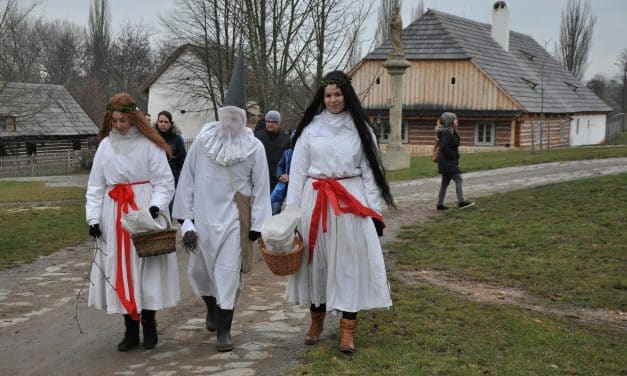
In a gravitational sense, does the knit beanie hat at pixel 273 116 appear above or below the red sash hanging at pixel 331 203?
above

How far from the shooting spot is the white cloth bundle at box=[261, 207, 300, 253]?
4.83 m

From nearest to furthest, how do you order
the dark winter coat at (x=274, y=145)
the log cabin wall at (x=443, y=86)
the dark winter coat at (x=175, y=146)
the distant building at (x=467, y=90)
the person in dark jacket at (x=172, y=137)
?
the person in dark jacket at (x=172, y=137), the dark winter coat at (x=175, y=146), the dark winter coat at (x=274, y=145), the log cabin wall at (x=443, y=86), the distant building at (x=467, y=90)

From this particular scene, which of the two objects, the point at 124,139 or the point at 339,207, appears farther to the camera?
the point at 124,139

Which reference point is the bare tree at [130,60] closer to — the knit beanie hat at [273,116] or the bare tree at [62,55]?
the bare tree at [62,55]

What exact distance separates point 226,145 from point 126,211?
917 millimetres

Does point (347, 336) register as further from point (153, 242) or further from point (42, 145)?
point (42, 145)

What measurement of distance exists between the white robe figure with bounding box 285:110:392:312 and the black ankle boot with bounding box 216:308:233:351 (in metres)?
0.50

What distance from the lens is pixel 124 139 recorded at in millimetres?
5367

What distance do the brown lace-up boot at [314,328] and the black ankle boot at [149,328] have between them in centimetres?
121

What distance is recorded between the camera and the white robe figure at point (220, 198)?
5.23m

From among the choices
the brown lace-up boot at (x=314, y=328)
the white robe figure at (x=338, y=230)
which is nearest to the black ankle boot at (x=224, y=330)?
the white robe figure at (x=338, y=230)

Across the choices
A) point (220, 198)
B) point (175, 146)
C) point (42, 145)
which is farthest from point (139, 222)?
point (42, 145)

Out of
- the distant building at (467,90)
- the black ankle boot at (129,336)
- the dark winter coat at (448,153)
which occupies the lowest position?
the black ankle boot at (129,336)

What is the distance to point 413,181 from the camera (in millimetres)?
17625
